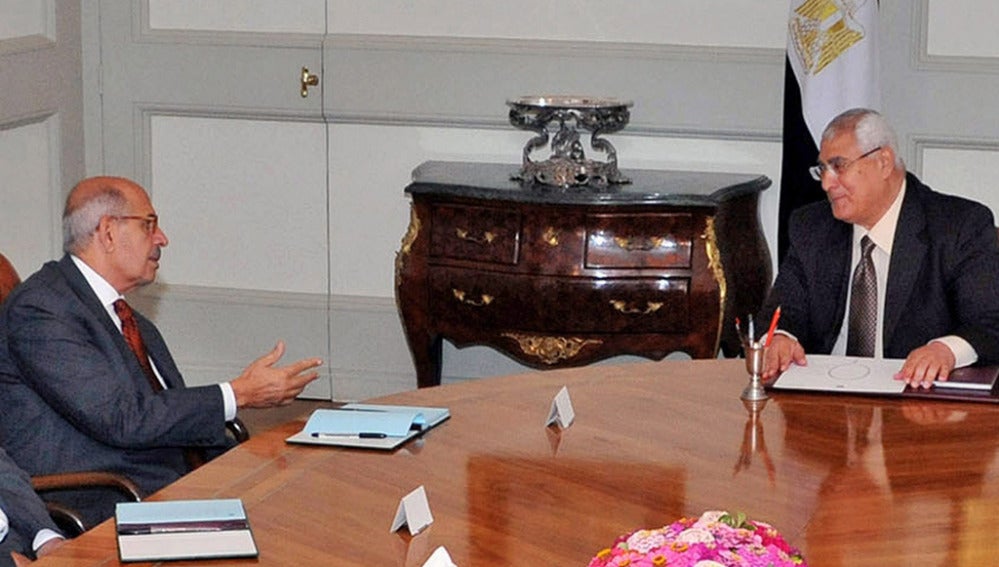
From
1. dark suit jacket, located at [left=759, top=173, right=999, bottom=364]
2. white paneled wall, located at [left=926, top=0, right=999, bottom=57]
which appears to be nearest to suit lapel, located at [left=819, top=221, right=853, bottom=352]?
dark suit jacket, located at [left=759, top=173, right=999, bottom=364]

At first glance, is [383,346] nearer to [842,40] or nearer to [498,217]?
[498,217]

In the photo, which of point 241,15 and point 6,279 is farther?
point 241,15

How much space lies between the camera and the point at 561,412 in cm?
334

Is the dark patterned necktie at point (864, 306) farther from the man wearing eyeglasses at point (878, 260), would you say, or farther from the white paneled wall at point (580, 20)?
the white paneled wall at point (580, 20)

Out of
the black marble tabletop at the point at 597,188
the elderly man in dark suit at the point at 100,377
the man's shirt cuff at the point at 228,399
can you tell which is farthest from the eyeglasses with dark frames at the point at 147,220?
the black marble tabletop at the point at 597,188

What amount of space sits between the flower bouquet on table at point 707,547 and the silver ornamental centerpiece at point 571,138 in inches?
138

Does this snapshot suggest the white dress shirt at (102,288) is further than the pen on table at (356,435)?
Yes

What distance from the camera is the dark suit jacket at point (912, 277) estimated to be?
159 inches

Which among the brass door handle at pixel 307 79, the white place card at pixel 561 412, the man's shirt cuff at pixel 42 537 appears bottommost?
the man's shirt cuff at pixel 42 537

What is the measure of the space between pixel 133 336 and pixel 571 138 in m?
2.19

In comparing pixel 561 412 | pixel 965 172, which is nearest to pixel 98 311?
pixel 561 412

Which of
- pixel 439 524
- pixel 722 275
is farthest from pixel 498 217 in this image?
pixel 439 524

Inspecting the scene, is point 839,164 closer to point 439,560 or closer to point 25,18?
point 439,560

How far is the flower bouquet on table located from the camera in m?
1.96
